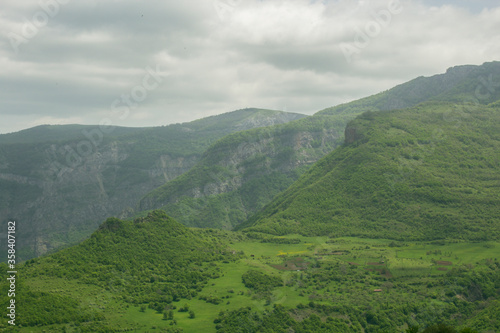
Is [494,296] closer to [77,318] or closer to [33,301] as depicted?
[77,318]

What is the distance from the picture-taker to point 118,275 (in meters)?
Answer: 144

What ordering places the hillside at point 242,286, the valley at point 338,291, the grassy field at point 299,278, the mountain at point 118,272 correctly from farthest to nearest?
the valley at point 338,291
the grassy field at point 299,278
the hillside at point 242,286
the mountain at point 118,272

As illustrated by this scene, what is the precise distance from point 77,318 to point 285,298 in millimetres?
52168

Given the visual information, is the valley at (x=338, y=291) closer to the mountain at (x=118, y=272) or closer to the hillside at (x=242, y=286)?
the hillside at (x=242, y=286)

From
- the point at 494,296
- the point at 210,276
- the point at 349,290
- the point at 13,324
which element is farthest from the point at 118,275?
the point at 494,296

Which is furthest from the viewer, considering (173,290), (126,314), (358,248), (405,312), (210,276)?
(358,248)

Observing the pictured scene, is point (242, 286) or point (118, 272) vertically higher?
point (118, 272)

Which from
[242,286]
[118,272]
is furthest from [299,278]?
[118,272]

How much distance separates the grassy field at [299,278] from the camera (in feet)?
409

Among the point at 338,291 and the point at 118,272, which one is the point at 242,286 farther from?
the point at 118,272

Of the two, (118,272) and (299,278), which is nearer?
(118,272)

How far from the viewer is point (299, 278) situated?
505 ft

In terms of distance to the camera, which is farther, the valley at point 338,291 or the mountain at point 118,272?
the valley at point 338,291

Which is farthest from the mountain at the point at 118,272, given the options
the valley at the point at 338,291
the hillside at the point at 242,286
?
the valley at the point at 338,291
